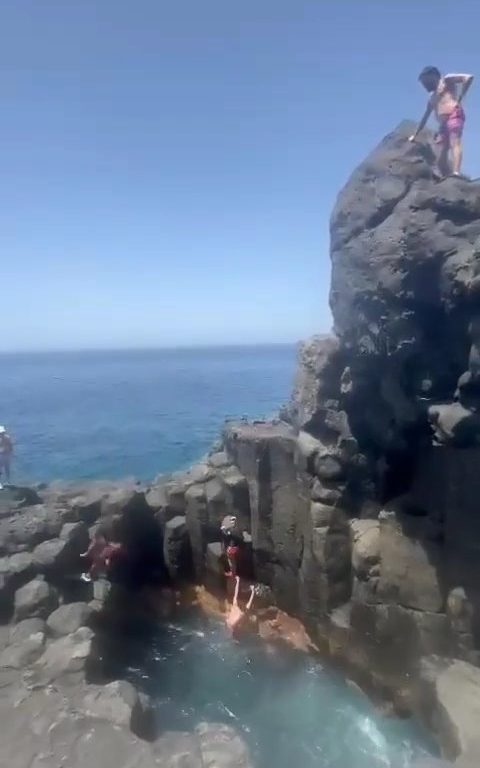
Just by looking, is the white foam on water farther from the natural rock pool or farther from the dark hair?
the dark hair

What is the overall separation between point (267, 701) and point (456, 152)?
46.5ft

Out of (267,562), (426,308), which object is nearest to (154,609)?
(267,562)

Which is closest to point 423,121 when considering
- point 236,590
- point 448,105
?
point 448,105

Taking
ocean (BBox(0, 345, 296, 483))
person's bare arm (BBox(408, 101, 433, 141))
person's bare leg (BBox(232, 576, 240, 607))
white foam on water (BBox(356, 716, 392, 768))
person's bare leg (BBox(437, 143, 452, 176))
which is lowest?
white foam on water (BBox(356, 716, 392, 768))

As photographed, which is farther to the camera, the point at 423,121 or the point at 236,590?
the point at 236,590

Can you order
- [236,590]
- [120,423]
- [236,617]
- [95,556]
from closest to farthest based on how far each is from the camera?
1. [236,617]
2. [95,556]
3. [236,590]
4. [120,423]

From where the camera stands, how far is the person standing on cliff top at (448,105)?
39.3 feet

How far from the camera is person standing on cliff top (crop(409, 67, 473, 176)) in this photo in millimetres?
11977

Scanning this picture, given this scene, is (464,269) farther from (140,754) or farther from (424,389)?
(140,754)

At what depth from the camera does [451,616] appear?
12.3m

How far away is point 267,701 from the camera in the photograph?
44.2ft

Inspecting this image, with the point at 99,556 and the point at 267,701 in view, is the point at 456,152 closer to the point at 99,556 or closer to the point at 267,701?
the point at 267,701

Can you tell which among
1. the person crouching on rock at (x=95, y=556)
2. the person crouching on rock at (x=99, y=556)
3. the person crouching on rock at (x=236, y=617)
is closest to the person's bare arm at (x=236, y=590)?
the person crouching on rock at (x=236, y=617)

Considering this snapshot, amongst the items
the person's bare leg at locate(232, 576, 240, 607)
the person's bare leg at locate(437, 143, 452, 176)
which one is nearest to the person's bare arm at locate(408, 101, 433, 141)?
the person's bare leg at locate(437, 143, 452, 176)
